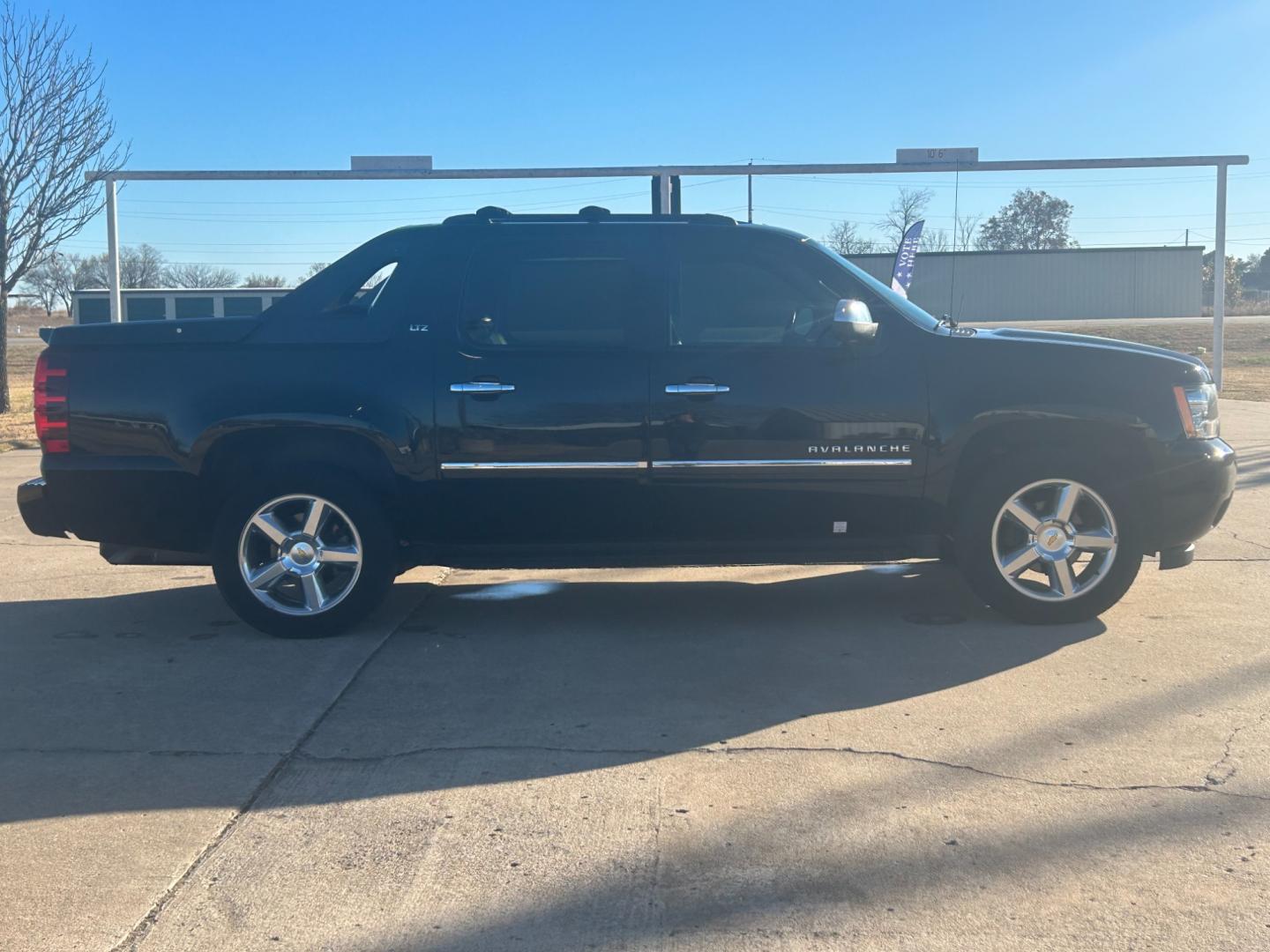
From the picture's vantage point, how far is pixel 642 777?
13.4 feet

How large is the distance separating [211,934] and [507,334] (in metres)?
3.33

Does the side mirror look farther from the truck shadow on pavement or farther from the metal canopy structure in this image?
the metal canopy structure

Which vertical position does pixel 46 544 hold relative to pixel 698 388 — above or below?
below

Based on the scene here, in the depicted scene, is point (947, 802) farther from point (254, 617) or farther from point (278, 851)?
point (254, 617)

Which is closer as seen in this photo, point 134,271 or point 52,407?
point 52,407

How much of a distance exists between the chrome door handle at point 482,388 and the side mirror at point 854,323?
5.14 ft

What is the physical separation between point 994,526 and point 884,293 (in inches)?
50.0

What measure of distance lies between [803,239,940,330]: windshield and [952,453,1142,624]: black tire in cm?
79

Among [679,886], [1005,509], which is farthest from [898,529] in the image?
[679,886]

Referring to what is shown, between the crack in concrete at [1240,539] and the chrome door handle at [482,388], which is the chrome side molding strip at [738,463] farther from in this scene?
the crack in concrete at [1240,539]

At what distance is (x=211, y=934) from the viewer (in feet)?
10.1

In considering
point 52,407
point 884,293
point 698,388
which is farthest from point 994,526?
point 52,407

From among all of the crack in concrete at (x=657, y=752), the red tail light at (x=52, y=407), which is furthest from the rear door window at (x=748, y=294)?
the red tail light at (x=52, y=407)

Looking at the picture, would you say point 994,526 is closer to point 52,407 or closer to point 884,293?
point 884,293
